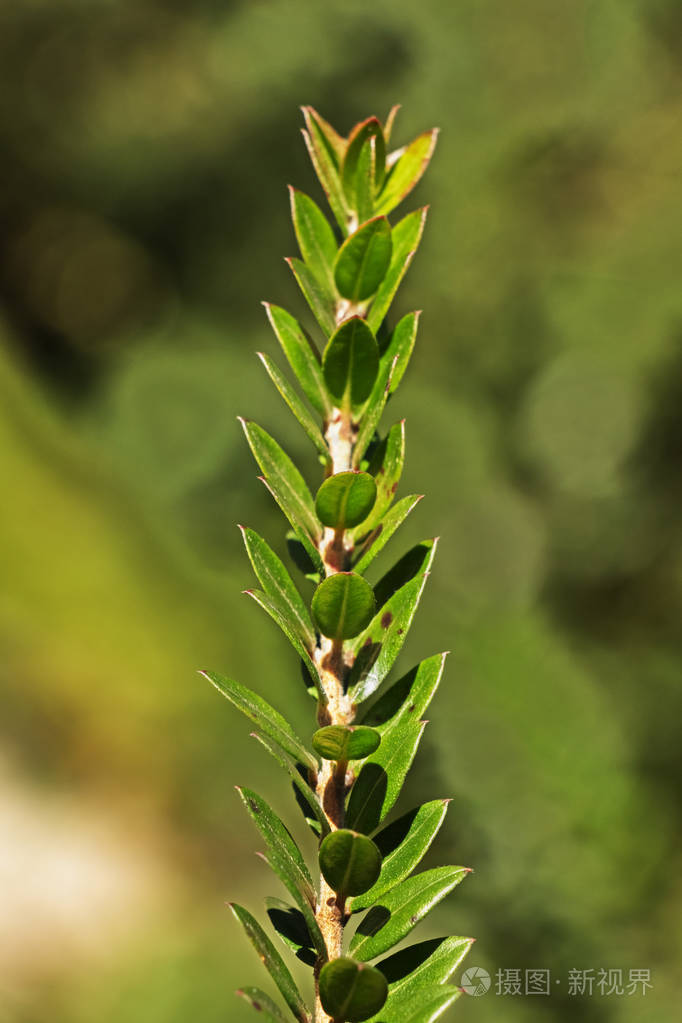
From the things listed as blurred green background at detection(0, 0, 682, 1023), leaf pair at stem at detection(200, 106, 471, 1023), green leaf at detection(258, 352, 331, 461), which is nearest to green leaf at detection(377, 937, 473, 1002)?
leaf pair at stem at detection(200, 106, 471, 1023)

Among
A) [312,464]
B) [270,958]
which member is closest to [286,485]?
[270,958]

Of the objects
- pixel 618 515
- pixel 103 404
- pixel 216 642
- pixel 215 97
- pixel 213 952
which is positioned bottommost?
pixel 213 952

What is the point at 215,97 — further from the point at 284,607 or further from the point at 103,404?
the point at 284,607

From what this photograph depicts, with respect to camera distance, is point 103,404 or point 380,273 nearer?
point 380,273

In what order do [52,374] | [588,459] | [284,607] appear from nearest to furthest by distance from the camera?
[284,607] < [588,459] < [52,374]

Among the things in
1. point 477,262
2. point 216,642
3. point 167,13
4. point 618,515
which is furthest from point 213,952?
point 167,13

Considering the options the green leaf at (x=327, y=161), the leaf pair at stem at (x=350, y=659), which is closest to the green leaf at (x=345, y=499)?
the leaf pair at stem at (x=350, y=659)

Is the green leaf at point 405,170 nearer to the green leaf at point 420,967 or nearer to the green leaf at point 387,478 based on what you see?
the green leaf at point 387,478

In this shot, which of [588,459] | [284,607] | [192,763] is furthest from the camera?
[588,459]
